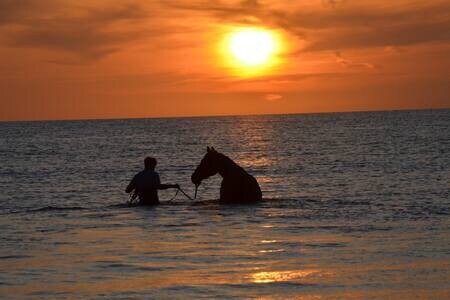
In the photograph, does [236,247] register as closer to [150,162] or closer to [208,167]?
[150,162]

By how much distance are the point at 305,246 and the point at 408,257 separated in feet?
6.38

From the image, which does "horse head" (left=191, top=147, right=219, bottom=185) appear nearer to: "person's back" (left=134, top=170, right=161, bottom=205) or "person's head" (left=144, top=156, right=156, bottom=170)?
"person's back" (left=134, top=170, right=161, bottom=205)

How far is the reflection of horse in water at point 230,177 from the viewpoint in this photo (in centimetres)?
1997

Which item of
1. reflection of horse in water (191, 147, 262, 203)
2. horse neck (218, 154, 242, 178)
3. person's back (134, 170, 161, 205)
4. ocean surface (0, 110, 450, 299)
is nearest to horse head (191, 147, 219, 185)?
reflection of horse in water (191, 147, 262, 203)

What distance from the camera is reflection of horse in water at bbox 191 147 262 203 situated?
20.0m

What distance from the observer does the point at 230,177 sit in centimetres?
2002

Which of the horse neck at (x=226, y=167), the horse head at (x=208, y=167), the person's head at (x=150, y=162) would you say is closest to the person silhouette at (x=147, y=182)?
the person's head at (x=150, y=162)

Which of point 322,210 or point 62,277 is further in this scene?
point 322,210

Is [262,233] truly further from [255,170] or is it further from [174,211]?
[255,170]

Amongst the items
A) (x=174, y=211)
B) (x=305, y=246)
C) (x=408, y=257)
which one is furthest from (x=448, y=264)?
(x=174, y=211)

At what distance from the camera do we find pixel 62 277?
1130 cm

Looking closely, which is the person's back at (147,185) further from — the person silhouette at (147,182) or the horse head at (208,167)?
the horse head at (208,167)

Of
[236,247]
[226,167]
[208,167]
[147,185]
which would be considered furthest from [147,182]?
[236,247]

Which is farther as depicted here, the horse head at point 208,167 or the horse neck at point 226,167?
the horse head at point 208,167
